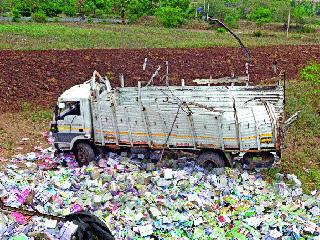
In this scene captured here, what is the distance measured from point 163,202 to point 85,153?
3.61 m

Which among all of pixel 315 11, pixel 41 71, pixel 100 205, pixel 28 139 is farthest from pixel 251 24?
pixel 100 205

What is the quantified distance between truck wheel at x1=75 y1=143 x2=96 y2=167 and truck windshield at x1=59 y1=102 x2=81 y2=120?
2.95 feet

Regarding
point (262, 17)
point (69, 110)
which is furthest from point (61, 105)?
point (262, 17)

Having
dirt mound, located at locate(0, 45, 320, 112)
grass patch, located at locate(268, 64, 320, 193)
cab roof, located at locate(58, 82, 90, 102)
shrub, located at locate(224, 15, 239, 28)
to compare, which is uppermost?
cab roof, located at locate(58, 82, 90, 102)

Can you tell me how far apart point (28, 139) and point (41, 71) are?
839 cm

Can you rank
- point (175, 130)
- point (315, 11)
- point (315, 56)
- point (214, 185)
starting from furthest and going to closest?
point (315, 11)
point (315, 56)
point (175, 130)
point (214, 185)

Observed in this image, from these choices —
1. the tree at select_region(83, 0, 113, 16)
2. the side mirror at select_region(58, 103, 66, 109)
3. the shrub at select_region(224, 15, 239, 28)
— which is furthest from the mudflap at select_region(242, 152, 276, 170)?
the tree at select_region(83, 0, 113, 16)

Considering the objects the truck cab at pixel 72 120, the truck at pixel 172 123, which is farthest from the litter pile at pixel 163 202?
the truck cab at pixel 72 120

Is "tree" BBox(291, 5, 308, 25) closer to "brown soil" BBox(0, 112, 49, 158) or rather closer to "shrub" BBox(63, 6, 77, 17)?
"shrub" BBox(63, 6, 77, 17)

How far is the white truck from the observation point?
11445 millimetres

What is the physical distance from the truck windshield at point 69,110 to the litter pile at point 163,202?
5.30 ft

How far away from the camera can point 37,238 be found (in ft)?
29.3

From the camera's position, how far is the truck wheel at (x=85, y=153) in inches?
507

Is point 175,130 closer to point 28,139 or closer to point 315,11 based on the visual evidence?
point 28,139
